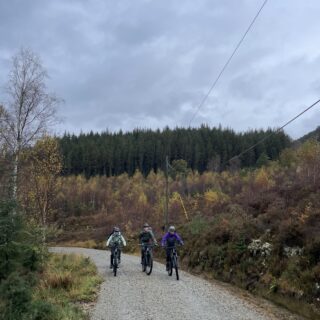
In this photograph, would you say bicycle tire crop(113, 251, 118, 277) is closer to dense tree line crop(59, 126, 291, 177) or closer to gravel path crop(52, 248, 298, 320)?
gravel path crop(52, 248, 298, 320)

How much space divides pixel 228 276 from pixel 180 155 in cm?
11500

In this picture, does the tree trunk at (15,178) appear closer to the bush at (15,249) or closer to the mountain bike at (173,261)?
the bush at (15,249)

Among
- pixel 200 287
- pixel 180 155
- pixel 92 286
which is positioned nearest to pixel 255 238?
pixel 200 287

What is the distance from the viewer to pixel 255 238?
692 inches

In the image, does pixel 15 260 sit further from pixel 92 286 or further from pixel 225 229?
pixel 225 229

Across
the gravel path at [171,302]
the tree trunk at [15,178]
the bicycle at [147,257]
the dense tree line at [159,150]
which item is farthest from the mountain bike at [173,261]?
the dense tree line at [159,150]

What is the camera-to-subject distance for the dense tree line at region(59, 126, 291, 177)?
130500 mm

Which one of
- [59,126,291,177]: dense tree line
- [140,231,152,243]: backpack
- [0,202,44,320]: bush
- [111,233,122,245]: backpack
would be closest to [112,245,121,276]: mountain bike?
[111,233,122,245]: backpack

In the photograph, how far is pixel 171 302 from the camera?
12.2 metres

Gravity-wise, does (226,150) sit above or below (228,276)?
above

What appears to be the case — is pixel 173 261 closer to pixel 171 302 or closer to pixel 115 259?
pixel 115 259

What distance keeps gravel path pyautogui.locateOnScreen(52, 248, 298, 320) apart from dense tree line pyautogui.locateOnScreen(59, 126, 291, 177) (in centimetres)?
10905

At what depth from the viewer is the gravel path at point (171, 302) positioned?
1077 centimetres

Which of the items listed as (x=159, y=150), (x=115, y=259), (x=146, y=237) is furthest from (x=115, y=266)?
(x=159, y=150)
